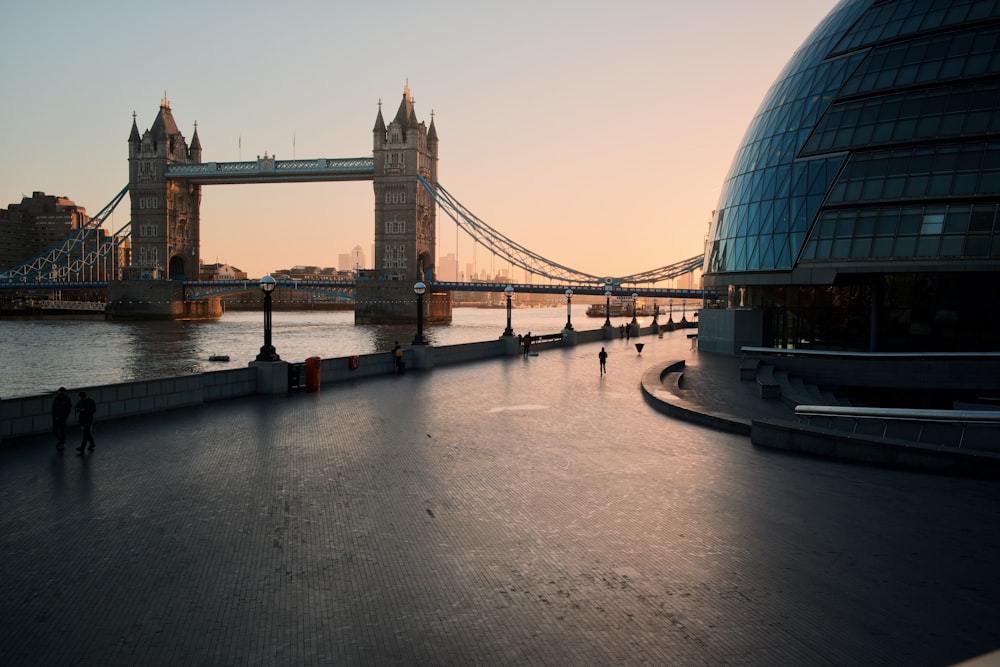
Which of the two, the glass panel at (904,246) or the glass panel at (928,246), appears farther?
the glass panel at (904,246)

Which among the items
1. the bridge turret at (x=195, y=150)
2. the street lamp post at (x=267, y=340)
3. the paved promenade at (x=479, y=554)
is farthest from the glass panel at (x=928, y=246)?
the bridge turret at (x=195, y=150)

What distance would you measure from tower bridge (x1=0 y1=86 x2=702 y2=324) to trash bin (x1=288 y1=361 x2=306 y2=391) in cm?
8758

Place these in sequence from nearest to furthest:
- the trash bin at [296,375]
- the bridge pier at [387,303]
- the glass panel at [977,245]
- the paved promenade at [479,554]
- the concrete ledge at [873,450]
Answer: the paved promenade at [479,554] → the concrete ledge at [873,450] → the trash bin at [296,375] → the glass panel at [977,245] → the bridge pier at [387,303]

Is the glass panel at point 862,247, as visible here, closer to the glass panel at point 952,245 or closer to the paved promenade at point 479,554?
the glass panel at point 952,245

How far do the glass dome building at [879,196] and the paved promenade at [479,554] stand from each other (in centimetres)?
2097

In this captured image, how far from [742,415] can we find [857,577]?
11756 millimetres

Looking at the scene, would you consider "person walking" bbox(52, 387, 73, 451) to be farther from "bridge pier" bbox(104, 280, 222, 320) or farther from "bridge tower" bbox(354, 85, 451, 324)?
"bridge pier" bbox(104, 280, 222, 320)

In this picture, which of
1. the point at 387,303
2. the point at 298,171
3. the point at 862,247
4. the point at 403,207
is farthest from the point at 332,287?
the point at 862,247

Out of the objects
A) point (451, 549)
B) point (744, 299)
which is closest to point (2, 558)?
point (451, 549)

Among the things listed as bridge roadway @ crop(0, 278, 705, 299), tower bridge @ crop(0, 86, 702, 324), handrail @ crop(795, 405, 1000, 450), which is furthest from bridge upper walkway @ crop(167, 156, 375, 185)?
handrail @ crop(795, 405, 1000, 450)

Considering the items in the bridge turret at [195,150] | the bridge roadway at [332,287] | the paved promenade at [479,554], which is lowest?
the paved promenade at [479,554]

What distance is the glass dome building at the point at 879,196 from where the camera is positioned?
30.2 meters

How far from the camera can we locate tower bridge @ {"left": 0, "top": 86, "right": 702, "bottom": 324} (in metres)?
126

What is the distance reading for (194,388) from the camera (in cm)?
1889
